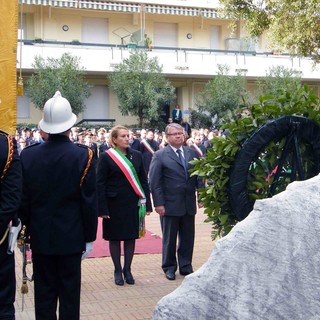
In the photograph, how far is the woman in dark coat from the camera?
23.0 feet

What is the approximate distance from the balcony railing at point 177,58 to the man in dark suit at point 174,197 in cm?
2459

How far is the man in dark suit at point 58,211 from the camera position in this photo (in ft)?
15.7

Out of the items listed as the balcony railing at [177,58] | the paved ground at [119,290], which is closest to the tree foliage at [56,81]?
the balcony railing at [177,58]

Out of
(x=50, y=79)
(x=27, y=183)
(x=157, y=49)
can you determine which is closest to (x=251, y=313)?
(x=27, y=183)

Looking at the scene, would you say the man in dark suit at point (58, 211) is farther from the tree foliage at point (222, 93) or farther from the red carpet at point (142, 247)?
the tree foliage at point (222, 93)

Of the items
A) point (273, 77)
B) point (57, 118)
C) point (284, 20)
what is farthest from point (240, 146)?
point (273, 77)

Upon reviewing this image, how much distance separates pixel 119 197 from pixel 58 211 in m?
2.30

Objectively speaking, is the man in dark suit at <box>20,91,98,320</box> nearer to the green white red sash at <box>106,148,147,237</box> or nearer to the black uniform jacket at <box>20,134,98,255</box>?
the black uniform jacket at <box>20,134,98,255</box>

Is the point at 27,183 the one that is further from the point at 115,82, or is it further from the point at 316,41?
the point at 115,82

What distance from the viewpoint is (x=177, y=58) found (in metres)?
33.9

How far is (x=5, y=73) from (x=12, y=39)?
0.39 meters

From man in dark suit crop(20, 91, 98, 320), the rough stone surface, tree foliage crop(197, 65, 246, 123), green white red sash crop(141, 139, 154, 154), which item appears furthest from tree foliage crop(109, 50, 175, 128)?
the rough stone surface

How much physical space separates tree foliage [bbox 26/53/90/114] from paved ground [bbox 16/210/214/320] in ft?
69.3

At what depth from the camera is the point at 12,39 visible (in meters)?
6.42
